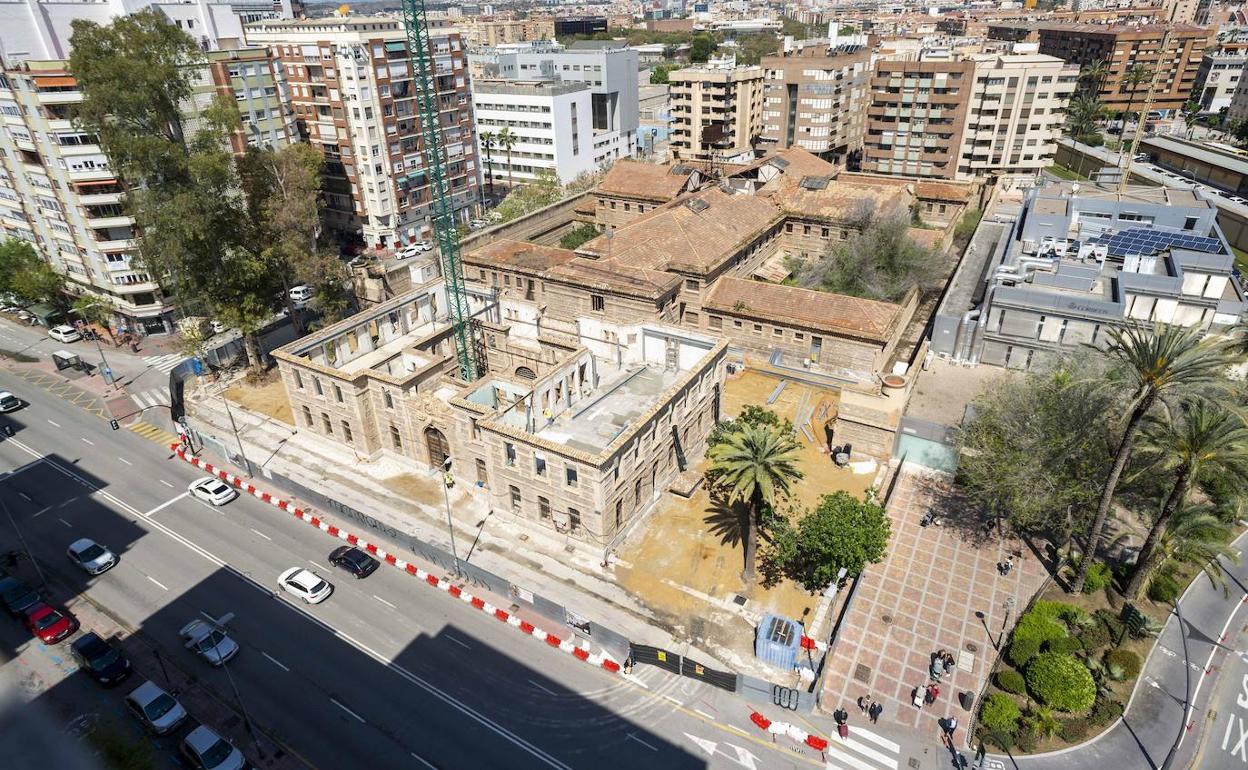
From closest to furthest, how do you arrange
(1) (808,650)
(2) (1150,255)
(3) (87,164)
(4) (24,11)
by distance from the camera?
(1) (808,650) < (2) (1150,255) < (3) (87,164) < (4) (24,11)

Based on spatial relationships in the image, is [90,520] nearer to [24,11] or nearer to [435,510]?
[435,510]

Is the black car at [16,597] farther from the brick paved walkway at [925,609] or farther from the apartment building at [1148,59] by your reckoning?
the apartment building at [1148,59]

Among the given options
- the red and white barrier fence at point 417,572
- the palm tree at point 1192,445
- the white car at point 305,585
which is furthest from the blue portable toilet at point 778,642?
the white car at point 305,585

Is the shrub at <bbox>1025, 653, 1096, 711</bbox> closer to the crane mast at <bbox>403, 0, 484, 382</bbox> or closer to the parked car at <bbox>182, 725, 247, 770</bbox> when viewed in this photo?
the parked car at <bbox>182, 725, 247, 770</bbox>

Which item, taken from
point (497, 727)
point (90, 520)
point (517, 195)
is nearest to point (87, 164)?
point (90, 520)

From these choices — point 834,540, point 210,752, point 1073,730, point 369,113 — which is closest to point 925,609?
point 834,540

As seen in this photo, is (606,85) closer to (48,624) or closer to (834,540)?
(834,540)
